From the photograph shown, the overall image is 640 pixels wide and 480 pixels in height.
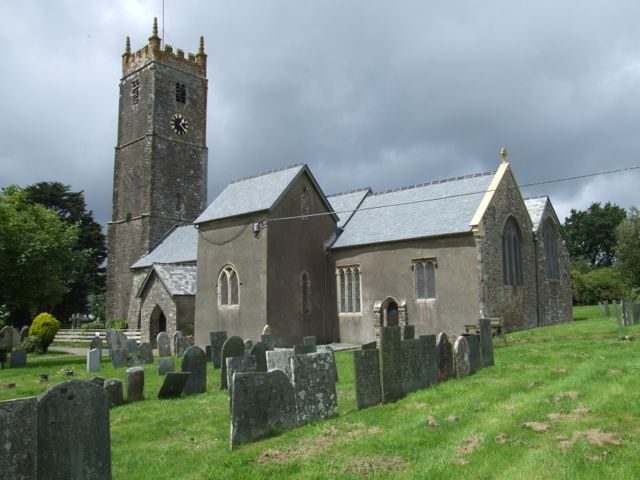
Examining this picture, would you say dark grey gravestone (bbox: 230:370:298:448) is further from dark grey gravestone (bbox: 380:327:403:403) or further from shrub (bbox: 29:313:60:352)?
shrub (bbox: 29:313:60:352)

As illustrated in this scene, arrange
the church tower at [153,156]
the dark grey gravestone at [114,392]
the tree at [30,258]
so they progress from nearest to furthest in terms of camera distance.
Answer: the dark grey gravestone at [114,392] → the tree at [30,258] → the church tower at [153,156]

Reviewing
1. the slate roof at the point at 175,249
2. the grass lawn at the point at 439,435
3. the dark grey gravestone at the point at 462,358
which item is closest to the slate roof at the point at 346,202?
the slate roof at the point at 175,249

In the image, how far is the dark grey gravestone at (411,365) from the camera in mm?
11148

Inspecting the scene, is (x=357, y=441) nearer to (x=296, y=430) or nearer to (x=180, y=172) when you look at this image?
(x=296, y=430)

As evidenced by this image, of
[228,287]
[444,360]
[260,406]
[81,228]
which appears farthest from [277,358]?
[81,228]

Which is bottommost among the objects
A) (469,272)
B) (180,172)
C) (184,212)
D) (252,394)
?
(252,394)

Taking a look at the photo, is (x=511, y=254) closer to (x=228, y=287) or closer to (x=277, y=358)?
(x=228, y=287)

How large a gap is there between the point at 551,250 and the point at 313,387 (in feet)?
82.6

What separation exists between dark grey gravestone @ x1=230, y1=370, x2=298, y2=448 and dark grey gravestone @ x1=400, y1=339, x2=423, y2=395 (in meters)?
2.91

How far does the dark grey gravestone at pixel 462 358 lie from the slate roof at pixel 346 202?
57.8 ft

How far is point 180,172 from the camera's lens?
4475 cm

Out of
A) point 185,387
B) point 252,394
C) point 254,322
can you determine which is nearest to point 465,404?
point 252,394

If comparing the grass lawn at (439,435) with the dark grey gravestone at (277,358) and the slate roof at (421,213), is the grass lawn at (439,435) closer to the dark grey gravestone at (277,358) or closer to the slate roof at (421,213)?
the dark grey gravestone at (277,358)

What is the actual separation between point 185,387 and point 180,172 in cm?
3375
